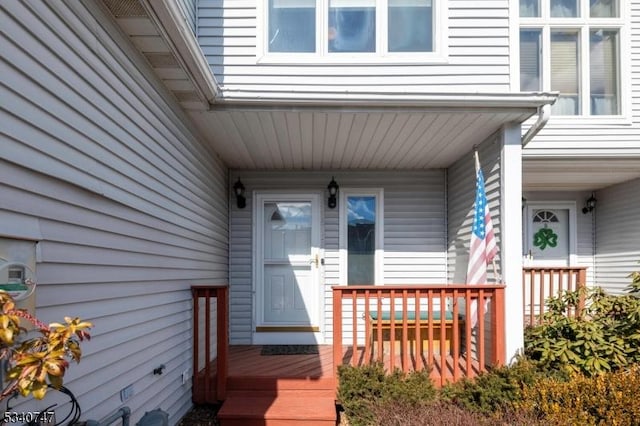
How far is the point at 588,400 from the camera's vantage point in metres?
3.02

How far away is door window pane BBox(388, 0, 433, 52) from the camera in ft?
12.7

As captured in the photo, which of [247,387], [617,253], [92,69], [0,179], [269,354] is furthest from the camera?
[617,253]

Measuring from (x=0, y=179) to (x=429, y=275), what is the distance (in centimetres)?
482

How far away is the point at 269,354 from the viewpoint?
4.66m

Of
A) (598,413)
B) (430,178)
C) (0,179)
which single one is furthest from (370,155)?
(0,179)

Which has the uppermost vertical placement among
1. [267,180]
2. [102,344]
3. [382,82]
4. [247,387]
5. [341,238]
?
[382,82]

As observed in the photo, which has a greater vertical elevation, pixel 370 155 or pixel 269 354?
pixel 370 155

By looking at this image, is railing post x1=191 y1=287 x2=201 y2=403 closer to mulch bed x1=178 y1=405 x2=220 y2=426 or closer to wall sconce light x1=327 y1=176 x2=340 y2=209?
mulch bed x1=178 y1=405 x2=220 y2=426

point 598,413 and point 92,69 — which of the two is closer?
point 92,69

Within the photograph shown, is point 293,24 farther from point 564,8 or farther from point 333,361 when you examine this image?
point 564,8

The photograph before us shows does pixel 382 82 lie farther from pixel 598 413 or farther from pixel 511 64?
pixel 598 413

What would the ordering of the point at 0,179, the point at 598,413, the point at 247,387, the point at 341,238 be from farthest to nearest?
the point at 341,238, the point at 247,387, the point at 598,413, the point at 0,179

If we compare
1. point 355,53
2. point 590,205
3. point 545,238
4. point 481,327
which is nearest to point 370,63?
point 355,53

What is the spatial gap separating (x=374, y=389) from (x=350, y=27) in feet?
10.6
